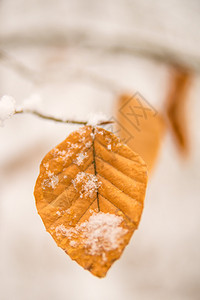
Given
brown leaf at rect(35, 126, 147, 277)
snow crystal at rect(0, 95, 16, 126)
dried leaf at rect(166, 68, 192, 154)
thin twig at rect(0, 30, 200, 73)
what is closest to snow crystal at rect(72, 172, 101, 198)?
brown leaf at rect(35, 126, 147, 277)

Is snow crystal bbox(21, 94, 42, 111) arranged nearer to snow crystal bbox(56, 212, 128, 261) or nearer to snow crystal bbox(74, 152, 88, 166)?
snow crystal bbox(74, 152, 88, 166)

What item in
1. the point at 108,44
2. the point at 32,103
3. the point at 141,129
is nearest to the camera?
the point at 32,103

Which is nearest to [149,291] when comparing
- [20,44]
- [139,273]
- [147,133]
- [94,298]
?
[139,273]

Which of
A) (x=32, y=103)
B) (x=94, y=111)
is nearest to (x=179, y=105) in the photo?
(x=94, y=111)

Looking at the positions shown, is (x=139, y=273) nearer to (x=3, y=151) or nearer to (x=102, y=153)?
(x=3, y=151)

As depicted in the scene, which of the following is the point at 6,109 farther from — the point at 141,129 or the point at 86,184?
the point at 141,129

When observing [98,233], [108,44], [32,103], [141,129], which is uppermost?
[108,44]

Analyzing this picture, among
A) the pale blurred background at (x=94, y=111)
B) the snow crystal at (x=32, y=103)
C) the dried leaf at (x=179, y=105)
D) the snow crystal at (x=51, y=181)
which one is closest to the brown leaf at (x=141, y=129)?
the snow crystal at (x=32, y=103)
